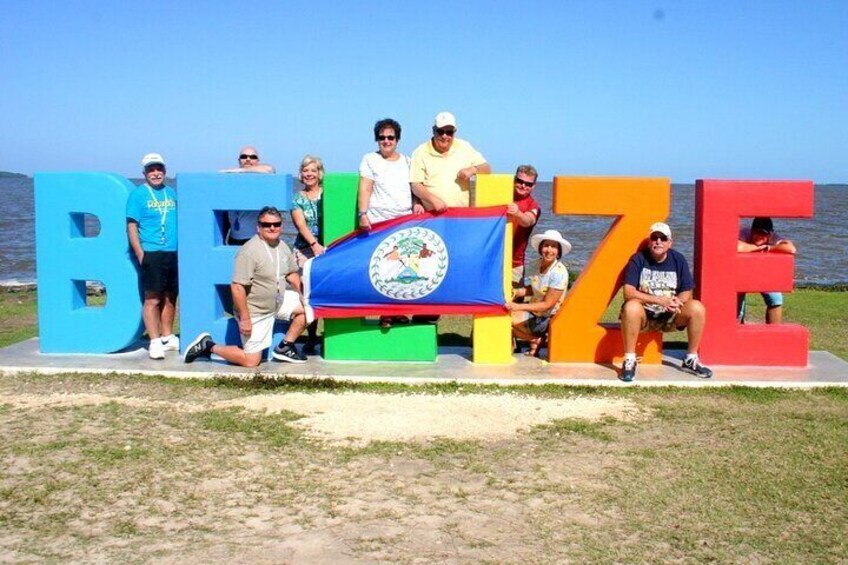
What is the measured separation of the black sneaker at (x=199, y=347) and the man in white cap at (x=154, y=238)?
33 centimetres

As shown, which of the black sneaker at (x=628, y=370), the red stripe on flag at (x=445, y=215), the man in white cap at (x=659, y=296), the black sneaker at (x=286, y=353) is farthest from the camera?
the black sneaker at (x=286, y=353)

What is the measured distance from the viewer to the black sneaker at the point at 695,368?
24.9 feet

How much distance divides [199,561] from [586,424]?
310 cm

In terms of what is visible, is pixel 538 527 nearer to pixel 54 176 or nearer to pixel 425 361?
pixel 425 361

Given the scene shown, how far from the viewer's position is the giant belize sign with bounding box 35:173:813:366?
7836mm

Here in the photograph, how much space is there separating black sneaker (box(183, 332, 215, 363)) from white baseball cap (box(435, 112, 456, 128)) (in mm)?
2810

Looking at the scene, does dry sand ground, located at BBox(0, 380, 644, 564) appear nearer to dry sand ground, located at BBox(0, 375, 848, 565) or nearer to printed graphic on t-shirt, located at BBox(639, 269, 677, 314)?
dry sand ground, located at BBox(0, 375, 848, 565)

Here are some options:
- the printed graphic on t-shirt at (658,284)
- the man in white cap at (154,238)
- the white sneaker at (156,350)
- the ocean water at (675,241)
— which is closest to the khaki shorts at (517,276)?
the printed graphic on t-shirt at (658,284)

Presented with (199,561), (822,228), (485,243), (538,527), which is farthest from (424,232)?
(822,228)

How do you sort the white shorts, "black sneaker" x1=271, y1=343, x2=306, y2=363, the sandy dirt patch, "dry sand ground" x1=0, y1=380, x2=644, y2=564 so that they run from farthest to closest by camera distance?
1. "black sneaker" x1=271, y1=343, x2=306, y2=363
2. the white shorts
3. the sandy dirt patch
4. "dry sand ground" x1=0, y1=380, x2=644, y2=564

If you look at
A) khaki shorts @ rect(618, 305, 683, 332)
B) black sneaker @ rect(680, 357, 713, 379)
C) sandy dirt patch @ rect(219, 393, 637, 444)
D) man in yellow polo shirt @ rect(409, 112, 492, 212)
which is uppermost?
man in yellow polo shirt @ rect(409, 112, 492, 212)

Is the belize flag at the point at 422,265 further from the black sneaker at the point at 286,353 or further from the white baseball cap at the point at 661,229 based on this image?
the white baseball cap at the point at 661,229

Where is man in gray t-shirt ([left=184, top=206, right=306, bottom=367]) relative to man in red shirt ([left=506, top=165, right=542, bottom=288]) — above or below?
below

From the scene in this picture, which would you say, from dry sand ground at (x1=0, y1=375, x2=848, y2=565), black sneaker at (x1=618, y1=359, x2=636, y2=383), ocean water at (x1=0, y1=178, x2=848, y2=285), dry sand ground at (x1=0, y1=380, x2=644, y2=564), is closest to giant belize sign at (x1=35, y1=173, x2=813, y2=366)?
black sneaker at (x1=618, y1=359, x2=636, y2=383)
